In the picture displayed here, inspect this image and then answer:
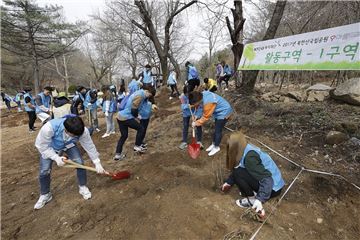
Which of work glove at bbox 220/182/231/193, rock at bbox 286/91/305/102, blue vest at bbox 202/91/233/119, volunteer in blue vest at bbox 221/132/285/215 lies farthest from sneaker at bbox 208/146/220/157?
rock at bbox 286/91/305/102

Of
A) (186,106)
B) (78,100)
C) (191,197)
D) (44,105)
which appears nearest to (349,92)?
(186,106)

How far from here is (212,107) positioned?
3789 millimetres

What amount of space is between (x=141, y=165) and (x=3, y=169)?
3134 millimetres

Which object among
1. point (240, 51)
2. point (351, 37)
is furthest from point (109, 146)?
point (351, 37)

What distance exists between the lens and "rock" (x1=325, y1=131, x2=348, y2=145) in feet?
12.6

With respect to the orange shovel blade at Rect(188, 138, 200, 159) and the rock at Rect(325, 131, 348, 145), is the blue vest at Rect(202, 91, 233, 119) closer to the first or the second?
the orange shovel blade at Rect(188, 138, 200, 159)

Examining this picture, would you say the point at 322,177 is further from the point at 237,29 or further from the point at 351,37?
the point at 237,29

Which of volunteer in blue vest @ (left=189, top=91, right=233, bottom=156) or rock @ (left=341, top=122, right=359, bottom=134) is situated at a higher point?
volunteer in blue vest @ (left=189, top=91, right=233, bottom=156)

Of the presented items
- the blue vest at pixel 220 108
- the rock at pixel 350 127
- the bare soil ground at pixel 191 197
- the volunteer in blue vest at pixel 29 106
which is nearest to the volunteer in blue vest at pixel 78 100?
the bare soil ground at pixel 191 197

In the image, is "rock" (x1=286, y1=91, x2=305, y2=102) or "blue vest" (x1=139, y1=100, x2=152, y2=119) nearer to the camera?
"blue vest" (x1=139, y1=100, x2=152, y2=119)

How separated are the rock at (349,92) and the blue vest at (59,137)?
5390 mm

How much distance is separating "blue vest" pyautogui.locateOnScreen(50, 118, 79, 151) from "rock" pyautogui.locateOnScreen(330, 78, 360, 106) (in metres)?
5.39

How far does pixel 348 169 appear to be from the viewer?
329cm

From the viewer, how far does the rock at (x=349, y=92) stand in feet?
15.8
